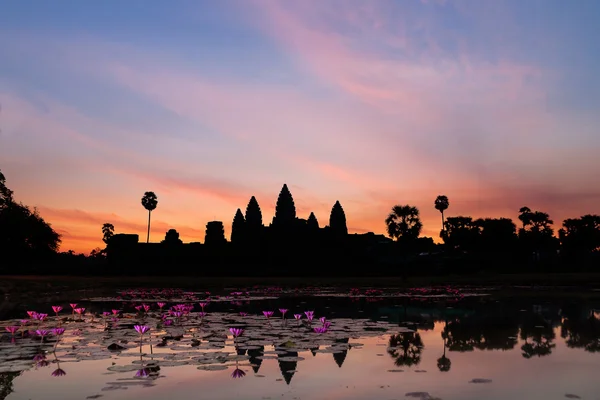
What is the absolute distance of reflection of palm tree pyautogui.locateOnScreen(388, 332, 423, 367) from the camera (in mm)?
8103

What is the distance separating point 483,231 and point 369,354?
113 meters

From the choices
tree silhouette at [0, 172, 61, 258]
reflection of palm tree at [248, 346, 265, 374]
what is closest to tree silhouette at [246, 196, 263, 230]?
tree silhouette at [0, 172, 61, 258]

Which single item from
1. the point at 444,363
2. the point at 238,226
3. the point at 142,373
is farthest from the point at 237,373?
the point at 238,226

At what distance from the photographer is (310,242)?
83.8 m

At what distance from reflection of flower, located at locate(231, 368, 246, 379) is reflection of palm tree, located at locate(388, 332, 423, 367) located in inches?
92.7

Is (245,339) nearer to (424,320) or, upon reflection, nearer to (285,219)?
(424,320)

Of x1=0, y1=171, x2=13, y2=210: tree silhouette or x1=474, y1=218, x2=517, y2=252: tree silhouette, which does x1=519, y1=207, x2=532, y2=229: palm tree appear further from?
x1=0, y1=171, x2=13, y2=210: tree silhouette

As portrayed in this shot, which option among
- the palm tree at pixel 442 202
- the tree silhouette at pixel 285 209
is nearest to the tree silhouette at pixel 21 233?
the tree silhouette at pixel 285 209

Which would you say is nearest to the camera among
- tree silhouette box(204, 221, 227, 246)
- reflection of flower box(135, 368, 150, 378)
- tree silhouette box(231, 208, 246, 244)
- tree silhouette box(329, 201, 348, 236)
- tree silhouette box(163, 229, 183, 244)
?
reflection of flower box(135, 368, 150, 378)

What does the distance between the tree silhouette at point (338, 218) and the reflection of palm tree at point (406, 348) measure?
90.2 meters

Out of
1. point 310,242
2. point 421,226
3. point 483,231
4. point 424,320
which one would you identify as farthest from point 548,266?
point 424,320

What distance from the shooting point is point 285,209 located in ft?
300

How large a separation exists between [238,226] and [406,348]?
87.4 m

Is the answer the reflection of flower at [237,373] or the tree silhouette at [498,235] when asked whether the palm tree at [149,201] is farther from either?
the reflection of flower at [237,373]
